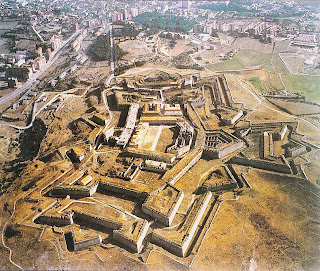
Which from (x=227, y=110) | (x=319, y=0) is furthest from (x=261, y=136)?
(x=319, y=0)

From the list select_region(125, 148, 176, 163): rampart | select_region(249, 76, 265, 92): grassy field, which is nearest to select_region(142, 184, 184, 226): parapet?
select_region(125, 148, 176, 163): rampart

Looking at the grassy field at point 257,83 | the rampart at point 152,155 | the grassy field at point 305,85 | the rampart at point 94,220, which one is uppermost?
the grassy field at point 305,85

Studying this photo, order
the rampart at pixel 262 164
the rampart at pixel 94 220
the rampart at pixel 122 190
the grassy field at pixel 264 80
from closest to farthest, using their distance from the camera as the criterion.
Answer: the rampart at pixel 94 220 → the rampart at pixel 122 190 → the rampart at pixel 262 164 → the grassy field at pixel 264 80

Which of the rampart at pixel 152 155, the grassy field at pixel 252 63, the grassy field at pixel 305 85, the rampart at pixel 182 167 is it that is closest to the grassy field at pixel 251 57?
the grassy field at pixel 252 63

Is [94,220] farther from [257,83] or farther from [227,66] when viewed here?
[227,66]

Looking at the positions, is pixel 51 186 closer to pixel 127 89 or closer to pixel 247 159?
pixel 247 159

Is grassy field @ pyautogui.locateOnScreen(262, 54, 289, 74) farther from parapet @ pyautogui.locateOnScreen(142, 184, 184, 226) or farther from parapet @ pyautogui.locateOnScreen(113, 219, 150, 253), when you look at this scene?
parapet @ pyautogui.locateOnScreen(113, 219, 150, 253)

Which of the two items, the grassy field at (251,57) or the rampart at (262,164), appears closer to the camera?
the rampart at (262,164)

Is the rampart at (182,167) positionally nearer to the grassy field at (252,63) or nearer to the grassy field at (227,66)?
the grassy field at (227,66)

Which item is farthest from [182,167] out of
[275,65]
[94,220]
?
[275,65]
